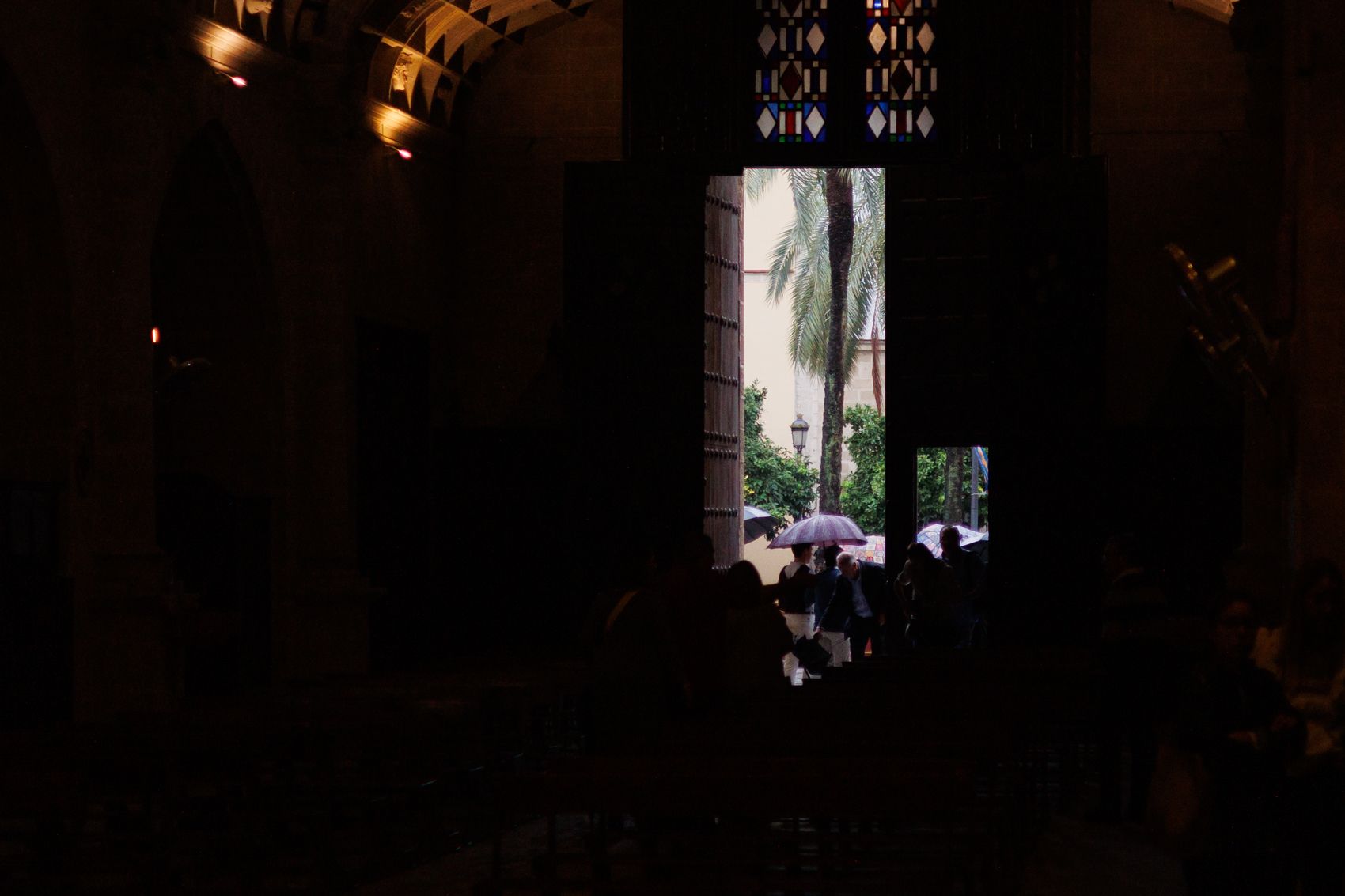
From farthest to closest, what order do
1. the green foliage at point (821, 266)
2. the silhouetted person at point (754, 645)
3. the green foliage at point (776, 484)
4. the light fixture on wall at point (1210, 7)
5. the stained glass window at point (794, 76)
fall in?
the green foliage at point (776, 484) → the green foliage at point (821, 266) → the stained glass window at point (794, 76) → the light fixture on wall at point (1210, 7) → the silhouetted person at point (754, 645)

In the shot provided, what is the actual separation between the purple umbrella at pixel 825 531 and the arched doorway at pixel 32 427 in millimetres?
14518

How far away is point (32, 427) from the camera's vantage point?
13805mm

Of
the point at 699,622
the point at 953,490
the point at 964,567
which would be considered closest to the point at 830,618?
the point at 964,567

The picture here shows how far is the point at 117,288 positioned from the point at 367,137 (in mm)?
5556

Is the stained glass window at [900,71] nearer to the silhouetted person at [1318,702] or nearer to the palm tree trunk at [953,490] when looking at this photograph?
the silhouetted person at [1318,702]

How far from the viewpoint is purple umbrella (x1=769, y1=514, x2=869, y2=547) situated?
2734cm

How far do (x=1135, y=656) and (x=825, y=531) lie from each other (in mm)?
16304

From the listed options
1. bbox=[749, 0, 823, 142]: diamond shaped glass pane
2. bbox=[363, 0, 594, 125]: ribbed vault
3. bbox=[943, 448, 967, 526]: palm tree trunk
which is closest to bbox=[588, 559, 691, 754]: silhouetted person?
bbox=[363, 0, 594, 125]: ribbed vault

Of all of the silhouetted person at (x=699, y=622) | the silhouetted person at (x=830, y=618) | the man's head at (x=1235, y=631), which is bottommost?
the silhouetted person at (x=830, y=618)

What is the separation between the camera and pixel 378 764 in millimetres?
10719

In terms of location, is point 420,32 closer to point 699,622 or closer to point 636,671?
point 699,622

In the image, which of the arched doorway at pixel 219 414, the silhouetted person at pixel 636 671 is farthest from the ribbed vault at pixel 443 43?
the silhouetted person at pixel 636 671

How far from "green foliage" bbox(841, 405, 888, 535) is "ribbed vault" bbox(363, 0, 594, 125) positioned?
26.3 meters

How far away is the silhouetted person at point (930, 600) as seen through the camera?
698 inches
